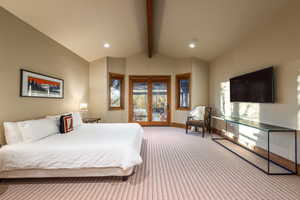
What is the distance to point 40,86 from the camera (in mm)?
3115

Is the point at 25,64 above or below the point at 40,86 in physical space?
above

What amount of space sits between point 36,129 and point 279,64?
4495 mm

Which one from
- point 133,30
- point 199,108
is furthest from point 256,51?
point 133,30

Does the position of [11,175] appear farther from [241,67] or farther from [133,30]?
[241,67]

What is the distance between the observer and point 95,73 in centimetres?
556

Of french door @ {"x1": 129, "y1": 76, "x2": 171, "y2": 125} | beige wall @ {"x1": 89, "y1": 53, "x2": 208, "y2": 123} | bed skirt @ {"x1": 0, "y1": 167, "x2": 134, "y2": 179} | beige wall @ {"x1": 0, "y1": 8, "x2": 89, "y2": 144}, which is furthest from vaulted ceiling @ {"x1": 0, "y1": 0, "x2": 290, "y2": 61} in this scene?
bed skirt @ {"x1": 0, "y1": 167, "x2": 134, "y2": 179}

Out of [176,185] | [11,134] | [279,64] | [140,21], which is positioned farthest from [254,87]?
[11,134]

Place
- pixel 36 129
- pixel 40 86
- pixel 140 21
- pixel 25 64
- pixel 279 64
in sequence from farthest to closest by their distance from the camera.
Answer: pixel 140 21, pixel 40 86, pixel 25 64, pixel 279 64, pixel 36 129

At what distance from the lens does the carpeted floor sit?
179 centimetres

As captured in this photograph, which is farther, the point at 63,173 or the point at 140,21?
the point at 140,21

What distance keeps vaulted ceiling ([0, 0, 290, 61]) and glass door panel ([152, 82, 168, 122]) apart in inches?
76.2

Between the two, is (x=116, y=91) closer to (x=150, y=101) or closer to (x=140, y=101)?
(x=140, y=101)

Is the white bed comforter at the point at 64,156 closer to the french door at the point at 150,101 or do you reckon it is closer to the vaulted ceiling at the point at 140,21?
the vaulted ceiling at the point at 140,21

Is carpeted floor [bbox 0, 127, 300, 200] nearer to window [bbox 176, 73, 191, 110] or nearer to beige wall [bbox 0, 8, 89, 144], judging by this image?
beige wall [bbox 0, 8, 89, 144]
